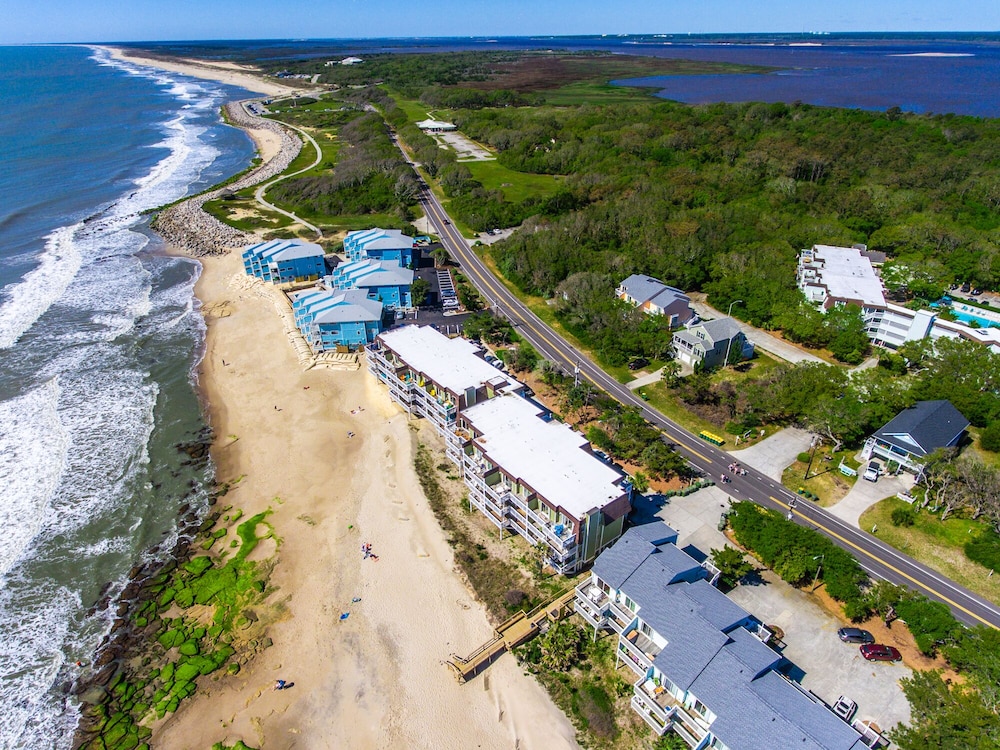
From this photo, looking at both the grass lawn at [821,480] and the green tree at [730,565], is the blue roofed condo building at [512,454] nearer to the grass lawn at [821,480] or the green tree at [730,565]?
the green tree at [730,565]

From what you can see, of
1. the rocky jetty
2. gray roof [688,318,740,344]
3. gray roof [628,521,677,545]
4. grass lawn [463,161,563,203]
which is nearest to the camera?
gray roof [628,521,677,545]

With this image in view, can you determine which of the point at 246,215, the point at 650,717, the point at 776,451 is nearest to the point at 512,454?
the point at 650,717

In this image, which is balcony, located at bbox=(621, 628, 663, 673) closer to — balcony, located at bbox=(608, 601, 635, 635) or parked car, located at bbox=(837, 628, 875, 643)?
balcony, located at bbox=(608, 601, 635, 635)

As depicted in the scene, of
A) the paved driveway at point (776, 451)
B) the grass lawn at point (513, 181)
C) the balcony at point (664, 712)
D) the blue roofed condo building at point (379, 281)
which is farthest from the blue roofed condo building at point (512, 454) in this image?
the grass lawn at point (513, 181)

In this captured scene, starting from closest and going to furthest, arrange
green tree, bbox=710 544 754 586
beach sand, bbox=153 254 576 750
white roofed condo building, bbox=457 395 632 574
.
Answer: beach sand, bbox=153 254 576 750
green tree, bbox=710 544 754 586
white roofed condo building, bbox=457 395 632 574

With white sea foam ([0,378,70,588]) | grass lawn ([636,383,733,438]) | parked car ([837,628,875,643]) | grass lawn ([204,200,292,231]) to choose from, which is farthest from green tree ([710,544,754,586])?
grass lawn ([204,200,292,231])

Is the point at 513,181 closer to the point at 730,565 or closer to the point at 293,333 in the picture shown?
the point at 293,333

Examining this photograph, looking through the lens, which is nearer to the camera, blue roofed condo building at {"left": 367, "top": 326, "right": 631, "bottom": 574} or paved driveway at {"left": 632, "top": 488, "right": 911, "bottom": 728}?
paved driveway at {"left": 632, "top": 488, "right": 911, "bottom": 728}
